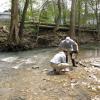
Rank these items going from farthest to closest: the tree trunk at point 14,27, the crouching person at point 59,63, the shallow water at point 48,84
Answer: the tree trunk at point 14,27 < the crouching person at point 59,63 < the shallow water at point 48,84

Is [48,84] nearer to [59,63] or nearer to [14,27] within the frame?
[59,63]

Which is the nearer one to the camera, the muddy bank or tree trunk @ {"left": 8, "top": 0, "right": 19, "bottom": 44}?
tree trunk @ {"left": 8, "top": 0, "right": 19, "bottom": 44}

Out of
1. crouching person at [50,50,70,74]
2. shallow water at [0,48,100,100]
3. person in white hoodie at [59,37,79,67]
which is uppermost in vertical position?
person in white hoodie at [59,37,79,67]

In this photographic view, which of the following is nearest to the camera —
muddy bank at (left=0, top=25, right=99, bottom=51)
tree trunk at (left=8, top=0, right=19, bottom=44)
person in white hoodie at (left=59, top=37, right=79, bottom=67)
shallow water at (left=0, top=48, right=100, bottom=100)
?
shallow water at (left=0, top=48, right=100, bottom=100)

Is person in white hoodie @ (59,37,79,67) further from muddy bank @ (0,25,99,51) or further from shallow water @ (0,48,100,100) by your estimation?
muddy bank @ (0,25,99,51)

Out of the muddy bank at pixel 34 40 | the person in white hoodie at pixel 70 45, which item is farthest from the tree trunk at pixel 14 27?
the person in white hoodie at pixel 70 45

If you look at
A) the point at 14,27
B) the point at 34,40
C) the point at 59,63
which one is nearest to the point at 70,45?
the point at 59,63

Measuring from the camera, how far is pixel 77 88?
35.6ft

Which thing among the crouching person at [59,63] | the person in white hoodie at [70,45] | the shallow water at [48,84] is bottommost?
the shallow water at [48,84]

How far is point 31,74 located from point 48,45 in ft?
55.3

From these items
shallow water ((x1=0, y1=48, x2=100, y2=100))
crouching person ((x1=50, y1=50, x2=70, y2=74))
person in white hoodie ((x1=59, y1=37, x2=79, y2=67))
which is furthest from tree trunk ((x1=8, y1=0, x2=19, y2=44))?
crouching person ((x1=50, y1=50, x2=70, y2=74))

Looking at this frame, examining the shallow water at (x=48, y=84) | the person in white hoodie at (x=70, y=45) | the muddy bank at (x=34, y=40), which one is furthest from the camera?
the muddy bank at (x=34, y=40)

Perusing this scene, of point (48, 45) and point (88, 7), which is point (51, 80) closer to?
point (48, 45)

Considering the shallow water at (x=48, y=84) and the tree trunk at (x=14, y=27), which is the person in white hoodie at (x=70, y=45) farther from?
the tree trunk at (x=14, y=27)
